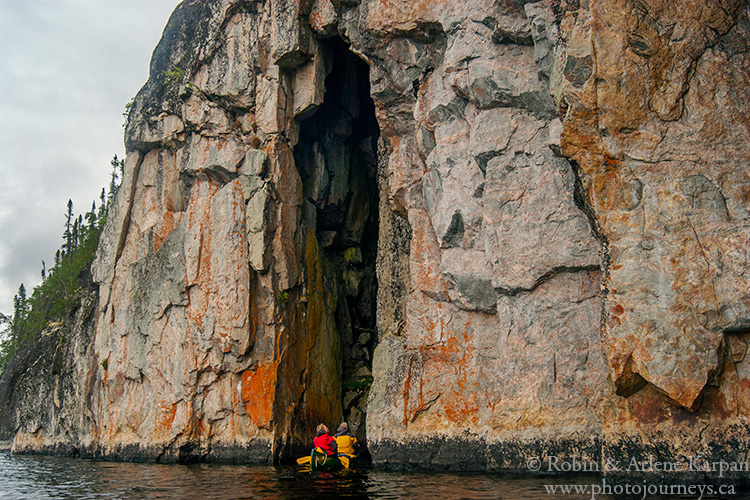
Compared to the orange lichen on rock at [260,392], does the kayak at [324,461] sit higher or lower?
lower

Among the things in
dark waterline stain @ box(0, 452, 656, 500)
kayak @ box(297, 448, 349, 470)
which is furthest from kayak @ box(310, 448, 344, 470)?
dark waterline stain @ box(0, 452, 656, 500)

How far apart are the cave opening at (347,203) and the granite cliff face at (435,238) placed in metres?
0.10

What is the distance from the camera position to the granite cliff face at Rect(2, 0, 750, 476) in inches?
404

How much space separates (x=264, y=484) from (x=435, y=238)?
7.75m

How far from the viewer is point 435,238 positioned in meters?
17.1

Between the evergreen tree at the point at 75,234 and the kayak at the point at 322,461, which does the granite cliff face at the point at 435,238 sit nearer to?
the kayak at the point at 322,461

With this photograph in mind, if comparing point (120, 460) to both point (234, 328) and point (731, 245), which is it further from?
point (731, 245)

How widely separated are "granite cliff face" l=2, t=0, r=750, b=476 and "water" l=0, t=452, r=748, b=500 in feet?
4.69

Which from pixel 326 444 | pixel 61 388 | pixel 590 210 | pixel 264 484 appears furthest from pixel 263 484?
pixel 61 388

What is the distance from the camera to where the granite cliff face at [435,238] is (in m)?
10.3

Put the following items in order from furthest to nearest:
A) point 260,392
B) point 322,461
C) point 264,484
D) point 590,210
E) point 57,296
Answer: point 57,296
point 260,392
point 322,461
point 264,484
point 590,210

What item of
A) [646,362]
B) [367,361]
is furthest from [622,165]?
[367,361]

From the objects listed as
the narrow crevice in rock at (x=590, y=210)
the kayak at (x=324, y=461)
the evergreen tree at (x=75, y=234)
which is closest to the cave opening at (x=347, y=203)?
the kayak at (x=324, y=461)

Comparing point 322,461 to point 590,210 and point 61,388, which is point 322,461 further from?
point 61,388
